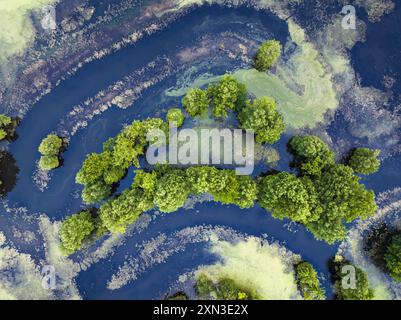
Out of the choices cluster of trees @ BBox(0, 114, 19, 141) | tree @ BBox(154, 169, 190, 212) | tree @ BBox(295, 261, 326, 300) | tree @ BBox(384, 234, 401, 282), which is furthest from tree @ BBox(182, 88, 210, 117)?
tree @ BBox(384, 234, 401, 282)

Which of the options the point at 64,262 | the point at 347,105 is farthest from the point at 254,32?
the point at 64,262

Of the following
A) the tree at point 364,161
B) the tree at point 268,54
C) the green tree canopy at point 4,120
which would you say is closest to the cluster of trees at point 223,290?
the tree at point 364,161

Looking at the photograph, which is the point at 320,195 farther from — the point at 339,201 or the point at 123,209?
the point at 123,209

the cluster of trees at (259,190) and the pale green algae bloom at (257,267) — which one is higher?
the cluster of trees at (259,190)

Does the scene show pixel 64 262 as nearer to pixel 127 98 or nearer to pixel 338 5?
pixel 127 98

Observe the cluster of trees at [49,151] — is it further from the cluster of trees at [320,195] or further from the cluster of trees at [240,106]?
the cluster of trees at [320,195]

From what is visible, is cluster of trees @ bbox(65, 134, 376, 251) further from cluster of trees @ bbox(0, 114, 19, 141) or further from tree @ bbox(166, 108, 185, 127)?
cluster of trees @ bbox(0, 114, 19, 141)
